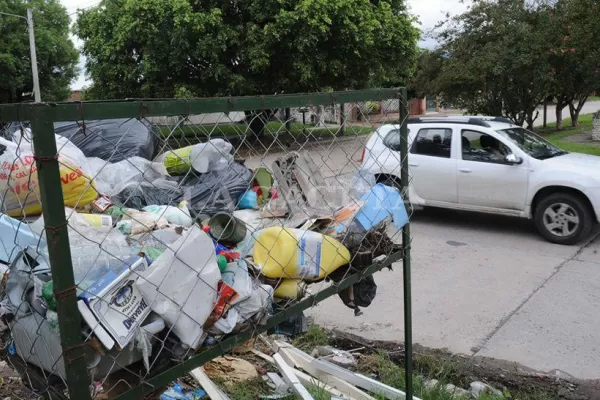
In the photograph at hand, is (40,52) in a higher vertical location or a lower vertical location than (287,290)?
higher

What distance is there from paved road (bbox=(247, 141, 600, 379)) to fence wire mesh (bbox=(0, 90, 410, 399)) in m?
0.39

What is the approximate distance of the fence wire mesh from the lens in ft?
5.47

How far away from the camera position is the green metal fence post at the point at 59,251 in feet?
4.62

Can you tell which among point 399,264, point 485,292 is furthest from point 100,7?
point 485,292

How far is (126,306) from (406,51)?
1734 centimetres

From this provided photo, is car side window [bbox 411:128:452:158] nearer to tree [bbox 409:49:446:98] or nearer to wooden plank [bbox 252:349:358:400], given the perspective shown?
wooden plank [bbox 252:349:358:400]

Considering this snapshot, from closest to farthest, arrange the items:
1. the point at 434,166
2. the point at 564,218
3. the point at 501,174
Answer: the point at 564,218, the point at 501,174, the point at 434,166

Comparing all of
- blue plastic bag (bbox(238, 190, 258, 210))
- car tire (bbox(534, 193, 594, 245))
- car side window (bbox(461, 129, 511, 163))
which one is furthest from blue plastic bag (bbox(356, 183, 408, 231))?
car side window (bbox(461, 129, 511, 163))

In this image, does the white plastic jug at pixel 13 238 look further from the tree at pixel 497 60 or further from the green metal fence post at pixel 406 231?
the tree at pixel 497 60

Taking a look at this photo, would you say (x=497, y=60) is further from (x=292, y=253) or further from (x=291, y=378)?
(x=292, y=253)

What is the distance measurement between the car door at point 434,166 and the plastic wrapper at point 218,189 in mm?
6095

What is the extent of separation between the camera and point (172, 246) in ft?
5.99

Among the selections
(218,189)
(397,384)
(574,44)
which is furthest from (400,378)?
(574,44)

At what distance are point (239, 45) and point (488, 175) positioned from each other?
10.3 meters
